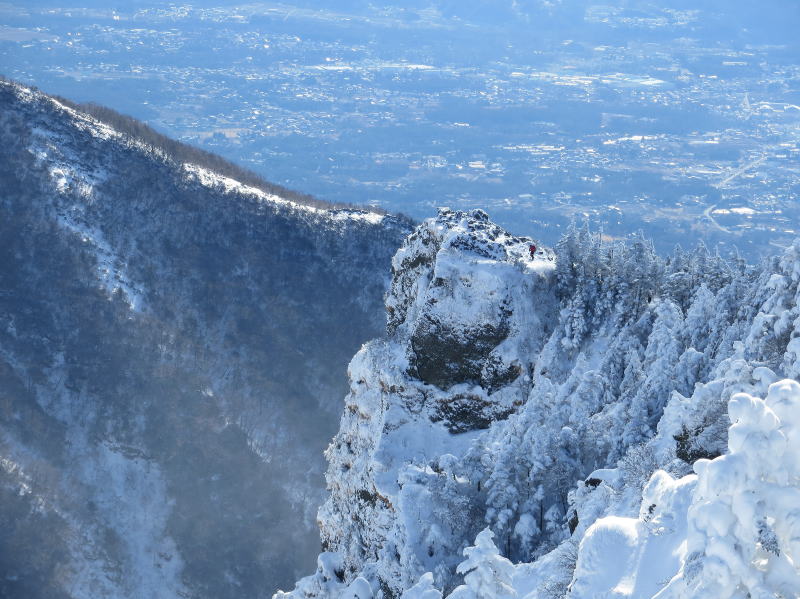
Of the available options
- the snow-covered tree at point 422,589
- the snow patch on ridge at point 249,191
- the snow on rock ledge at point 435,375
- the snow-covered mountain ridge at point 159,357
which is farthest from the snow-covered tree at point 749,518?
the snow patch on ridge at point 249,191

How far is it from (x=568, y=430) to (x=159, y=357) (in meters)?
75.9

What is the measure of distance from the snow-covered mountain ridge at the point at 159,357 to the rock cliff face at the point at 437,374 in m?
42.7

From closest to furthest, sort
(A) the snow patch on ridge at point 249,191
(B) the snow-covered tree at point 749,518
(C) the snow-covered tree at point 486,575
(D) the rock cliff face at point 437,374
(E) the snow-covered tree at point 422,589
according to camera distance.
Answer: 1. (B) the snow-covered tree at point 749,518
2. (C) the snow-covered tree at point 486,575
3. (E) the snow-covered tree at point 422,589
4. (D) the rock cliff face at point 437,374
5. (A) the snow patch on ridge at point 249,191

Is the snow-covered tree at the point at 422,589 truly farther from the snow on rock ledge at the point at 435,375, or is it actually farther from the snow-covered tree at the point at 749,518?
the snow-covered tree at the point at 749,518

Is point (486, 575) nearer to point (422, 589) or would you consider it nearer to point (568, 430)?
point (422, 589)

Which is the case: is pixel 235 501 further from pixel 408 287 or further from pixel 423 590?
pixel 423 590

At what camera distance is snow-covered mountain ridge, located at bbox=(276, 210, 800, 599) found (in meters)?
19.0

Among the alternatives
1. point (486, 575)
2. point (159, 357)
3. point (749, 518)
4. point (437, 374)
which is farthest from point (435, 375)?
point (159, 357)

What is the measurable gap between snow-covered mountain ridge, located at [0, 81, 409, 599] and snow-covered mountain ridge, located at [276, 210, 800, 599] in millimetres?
43291

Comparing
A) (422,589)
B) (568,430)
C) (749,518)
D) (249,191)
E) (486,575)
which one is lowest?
(422,589)

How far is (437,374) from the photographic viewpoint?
56156 mm

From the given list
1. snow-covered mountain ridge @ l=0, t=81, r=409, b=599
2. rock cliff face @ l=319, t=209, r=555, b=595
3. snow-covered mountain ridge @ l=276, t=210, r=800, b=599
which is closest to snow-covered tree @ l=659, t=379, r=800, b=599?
snow-covered mountain ridge @ l=276, t=210, r=800, b=599

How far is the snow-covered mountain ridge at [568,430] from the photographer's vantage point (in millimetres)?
19047

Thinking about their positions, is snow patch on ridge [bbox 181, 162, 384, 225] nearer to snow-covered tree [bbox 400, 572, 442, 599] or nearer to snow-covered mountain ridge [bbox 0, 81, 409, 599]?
snow-covered mountain ridge [bbox 0, 81, 409, 599]
